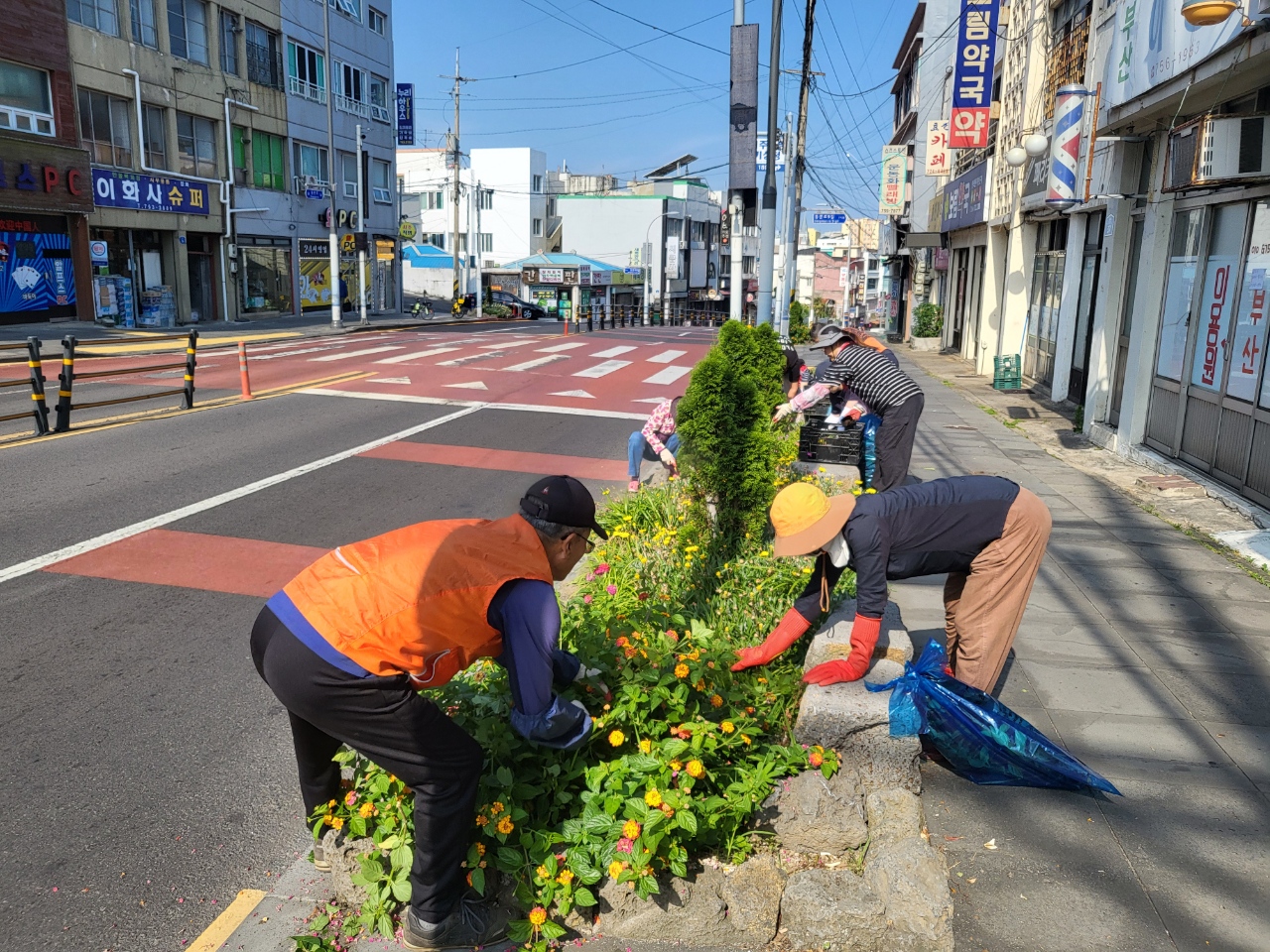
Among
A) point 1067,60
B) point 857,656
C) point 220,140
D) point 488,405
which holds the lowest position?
point 488,405

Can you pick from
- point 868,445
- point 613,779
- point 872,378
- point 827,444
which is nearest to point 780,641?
point 613,779

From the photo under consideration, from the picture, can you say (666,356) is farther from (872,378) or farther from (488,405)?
(872,378)

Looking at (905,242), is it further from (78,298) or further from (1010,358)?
(78,298)

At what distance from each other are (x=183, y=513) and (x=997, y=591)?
6.94 meters

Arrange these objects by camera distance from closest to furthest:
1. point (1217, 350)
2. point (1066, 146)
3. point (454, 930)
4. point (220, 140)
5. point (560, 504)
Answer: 1. point (560, 504)
2. point (454, 930)
3. point (1217, 350)
4. point (1066, 146)
5. point (220, 140)

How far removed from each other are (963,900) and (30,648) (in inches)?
201

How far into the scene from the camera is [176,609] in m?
6.29

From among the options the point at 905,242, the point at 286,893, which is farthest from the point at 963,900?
the point at 905,242

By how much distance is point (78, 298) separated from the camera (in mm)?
29344

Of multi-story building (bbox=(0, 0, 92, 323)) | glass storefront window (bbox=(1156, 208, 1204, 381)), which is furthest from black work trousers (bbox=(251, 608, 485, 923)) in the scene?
multi-story building (bbox=(0, 0, 92, 323))

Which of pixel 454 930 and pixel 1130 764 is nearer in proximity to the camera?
pixel 454 930

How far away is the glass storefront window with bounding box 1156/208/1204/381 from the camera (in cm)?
1012

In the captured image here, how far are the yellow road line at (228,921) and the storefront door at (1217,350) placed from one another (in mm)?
8487

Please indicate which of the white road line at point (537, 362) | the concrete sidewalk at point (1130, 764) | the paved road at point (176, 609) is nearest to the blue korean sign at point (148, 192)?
the white road line at point (537, 362)
